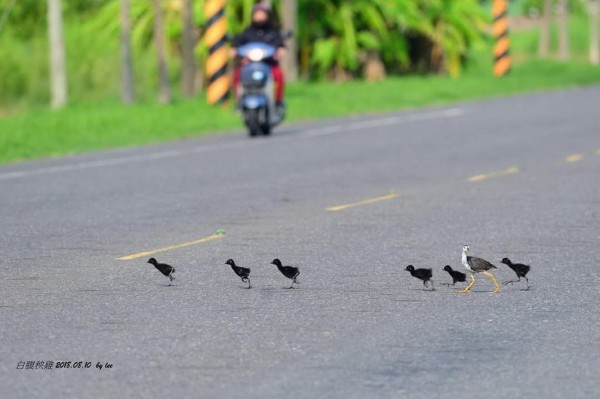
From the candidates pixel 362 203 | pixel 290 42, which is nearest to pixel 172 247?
pixel 362 203

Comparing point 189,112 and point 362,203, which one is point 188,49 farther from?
point 362,203

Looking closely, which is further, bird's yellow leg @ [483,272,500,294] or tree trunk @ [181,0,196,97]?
tree trunk @ [181,0,196,97]

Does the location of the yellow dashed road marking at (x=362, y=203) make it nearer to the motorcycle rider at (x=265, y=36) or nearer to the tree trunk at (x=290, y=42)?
the motorcycle rider at (x=265, y=36)

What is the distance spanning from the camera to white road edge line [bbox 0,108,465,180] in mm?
18031

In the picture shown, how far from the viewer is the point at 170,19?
39.8m

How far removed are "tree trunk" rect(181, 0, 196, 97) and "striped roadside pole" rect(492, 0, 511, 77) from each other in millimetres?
13975

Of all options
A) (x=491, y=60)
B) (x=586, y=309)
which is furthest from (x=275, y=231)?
(x=491, y=60)

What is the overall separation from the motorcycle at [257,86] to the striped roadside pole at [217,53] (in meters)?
6.61

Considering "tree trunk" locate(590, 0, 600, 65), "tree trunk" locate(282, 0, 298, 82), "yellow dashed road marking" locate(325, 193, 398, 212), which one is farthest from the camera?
"tree trunk" locate(590, 0, 600, 65)

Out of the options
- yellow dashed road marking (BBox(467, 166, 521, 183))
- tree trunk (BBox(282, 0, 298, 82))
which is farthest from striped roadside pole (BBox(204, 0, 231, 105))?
yellow dashed road marking (BBox(467, 166, 521, 183))

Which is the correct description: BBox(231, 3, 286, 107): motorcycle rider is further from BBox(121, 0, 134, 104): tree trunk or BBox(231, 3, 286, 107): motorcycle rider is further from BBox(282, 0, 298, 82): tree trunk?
BBox(282, 0, 298, 82): tree trunk

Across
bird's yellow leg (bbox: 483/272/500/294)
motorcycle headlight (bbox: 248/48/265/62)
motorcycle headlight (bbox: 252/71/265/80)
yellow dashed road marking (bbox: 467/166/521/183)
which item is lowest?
yellow dashed road marking (bbox: 467/166/521/183)

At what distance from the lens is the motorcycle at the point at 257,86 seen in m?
22.4

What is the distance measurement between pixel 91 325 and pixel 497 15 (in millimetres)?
38176
